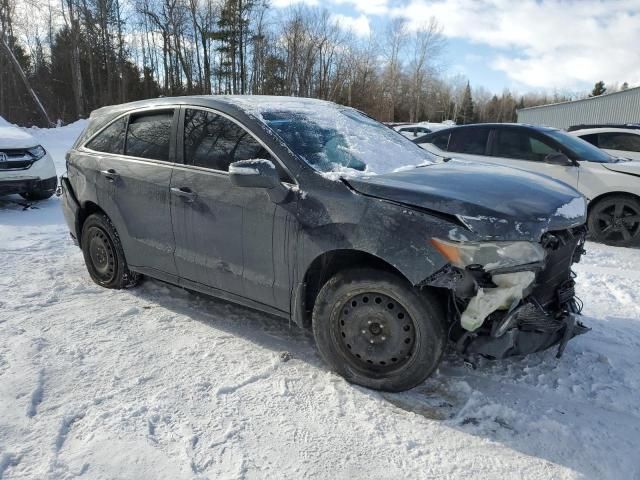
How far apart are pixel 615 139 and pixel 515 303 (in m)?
7.79

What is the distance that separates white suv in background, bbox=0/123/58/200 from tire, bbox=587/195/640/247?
28.1 feet

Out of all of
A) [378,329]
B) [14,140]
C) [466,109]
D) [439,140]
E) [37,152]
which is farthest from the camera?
[466,109]

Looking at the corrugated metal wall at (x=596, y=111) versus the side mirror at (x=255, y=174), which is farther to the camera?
the corrugated metal wall at (x=596, y=111)

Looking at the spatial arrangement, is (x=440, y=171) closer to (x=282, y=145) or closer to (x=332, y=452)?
(x=282, y=145)

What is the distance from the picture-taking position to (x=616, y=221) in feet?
21.8

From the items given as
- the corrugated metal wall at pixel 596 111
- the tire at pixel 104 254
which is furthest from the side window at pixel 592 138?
the corrugated metal wall at pixel 596 111

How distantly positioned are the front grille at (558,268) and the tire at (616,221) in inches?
163

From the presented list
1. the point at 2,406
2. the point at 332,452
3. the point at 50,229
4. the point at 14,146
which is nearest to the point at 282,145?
the point at 332,452

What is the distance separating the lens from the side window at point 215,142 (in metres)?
3.32

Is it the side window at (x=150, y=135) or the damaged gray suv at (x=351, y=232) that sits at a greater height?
the side window at (x=150, y=135)

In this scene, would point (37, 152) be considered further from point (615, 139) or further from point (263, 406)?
point (615, 139)

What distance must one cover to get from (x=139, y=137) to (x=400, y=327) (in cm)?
273

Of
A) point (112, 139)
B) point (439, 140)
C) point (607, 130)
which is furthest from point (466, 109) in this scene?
point (112, 139)

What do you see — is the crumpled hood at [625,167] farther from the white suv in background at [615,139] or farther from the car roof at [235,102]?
the car roof at [235,102]
